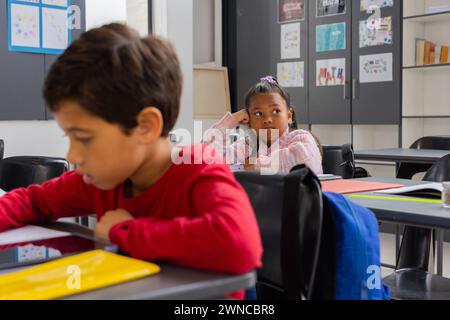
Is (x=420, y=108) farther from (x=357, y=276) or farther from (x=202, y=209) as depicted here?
(x=202, y=209)

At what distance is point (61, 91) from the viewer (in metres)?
0.94

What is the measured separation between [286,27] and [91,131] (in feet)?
18.6

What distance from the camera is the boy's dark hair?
0.92m

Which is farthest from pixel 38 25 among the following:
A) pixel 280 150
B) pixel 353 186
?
pixel 353 186

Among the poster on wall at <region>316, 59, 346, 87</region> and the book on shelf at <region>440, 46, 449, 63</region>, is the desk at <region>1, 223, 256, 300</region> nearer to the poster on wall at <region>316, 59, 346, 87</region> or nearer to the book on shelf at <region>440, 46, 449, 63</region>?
the book on shelf at <region>440, 46, 449, 63</region>

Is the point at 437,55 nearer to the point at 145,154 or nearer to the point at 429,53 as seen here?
the point at 429,53

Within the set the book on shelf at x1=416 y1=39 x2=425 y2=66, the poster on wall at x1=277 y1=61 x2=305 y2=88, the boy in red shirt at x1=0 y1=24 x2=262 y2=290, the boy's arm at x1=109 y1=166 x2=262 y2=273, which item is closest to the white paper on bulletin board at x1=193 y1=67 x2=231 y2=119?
the poster on wall at x1=277 y1=61 x2=305 y2=88

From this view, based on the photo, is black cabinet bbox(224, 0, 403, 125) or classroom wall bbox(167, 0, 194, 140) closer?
classroom wall bbox(167, 0, 194, 140)

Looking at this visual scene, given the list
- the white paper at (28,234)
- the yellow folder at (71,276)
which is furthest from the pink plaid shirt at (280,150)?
the yellow folder at (71,276)

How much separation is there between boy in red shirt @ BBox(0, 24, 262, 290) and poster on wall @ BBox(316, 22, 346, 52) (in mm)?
5067

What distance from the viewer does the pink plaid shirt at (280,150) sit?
2.53 metres

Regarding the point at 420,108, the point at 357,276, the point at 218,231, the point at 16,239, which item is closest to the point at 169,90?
the point at 218,231

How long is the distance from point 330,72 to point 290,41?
66 centimetres

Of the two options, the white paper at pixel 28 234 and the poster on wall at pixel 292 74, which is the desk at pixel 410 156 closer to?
the poster on wall at pixel 292 74
